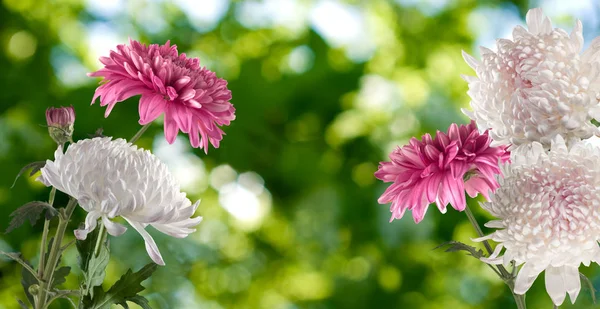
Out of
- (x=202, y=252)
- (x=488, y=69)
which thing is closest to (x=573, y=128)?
(x=488, y=69)

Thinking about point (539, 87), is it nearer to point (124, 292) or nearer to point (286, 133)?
point (124, 292)

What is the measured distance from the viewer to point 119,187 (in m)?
0.40

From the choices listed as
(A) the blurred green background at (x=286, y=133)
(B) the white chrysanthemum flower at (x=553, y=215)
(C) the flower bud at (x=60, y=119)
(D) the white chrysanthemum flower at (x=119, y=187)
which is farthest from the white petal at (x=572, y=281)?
(A) the blurred green background at (x=286, y=133)

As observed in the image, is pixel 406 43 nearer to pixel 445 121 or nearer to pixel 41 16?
pixel 445 121

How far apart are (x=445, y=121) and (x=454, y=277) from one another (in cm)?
38

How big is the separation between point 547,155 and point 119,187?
0.29m

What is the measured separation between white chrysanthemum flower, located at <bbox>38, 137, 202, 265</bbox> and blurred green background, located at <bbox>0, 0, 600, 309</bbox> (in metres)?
0.96

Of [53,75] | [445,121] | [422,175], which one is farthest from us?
[53,75]

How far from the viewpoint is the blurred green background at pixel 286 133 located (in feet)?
4.71

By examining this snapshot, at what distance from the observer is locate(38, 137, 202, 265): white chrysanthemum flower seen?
1.32ft

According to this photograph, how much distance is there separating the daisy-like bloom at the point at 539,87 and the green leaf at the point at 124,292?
265 mm

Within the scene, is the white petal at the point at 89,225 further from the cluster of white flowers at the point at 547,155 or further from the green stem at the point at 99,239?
the cluster of white flowers at the point at 547,155

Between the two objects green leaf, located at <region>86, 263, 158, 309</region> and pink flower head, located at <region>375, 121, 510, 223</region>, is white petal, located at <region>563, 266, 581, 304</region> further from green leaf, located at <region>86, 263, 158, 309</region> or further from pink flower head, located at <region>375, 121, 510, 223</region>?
green leaf, located at <region>86, 263, 158, 309</region>

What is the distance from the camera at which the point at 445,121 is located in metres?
1.43
